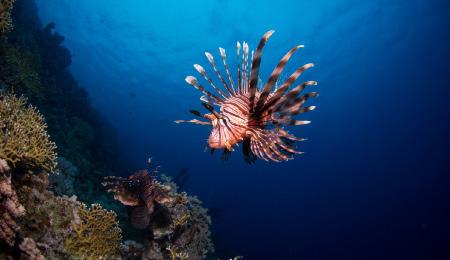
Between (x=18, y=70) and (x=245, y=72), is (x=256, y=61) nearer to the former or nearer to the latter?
(x=245, y=72)

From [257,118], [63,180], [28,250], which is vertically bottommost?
[28,250]

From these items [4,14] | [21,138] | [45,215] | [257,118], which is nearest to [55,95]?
[4,14]

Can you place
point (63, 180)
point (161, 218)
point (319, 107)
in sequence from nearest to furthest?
point (161, 218) → point (63, 180) → point (319, 107)

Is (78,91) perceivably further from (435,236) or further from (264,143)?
(435,236)

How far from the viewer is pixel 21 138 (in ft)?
10.4

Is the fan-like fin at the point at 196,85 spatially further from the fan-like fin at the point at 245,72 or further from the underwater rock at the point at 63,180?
the underwater rock at the point at 63,180

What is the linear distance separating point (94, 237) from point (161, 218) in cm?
100

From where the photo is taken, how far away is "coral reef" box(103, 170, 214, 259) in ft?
12.7

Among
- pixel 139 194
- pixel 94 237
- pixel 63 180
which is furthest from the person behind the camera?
pixel 63 180

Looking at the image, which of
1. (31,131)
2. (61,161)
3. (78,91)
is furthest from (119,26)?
(31,131)

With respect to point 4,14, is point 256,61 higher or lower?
lower

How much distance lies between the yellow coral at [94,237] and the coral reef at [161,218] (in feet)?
0.97

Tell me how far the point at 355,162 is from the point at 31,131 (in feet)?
254

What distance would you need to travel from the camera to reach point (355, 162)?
7188 cm
